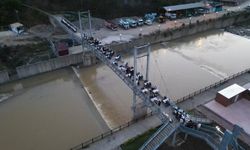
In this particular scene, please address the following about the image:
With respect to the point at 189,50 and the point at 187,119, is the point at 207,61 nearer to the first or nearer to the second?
the point at 189,50

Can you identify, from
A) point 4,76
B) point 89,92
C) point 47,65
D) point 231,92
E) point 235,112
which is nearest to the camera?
point 235,112

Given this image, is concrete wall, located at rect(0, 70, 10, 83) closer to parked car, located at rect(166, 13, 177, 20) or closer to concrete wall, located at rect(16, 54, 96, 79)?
concrete wall, located at rect(16, 54, 96, 79)

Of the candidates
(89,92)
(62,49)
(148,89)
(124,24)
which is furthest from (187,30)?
(148,89)

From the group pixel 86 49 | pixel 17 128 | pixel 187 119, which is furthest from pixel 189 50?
pixel 17 128

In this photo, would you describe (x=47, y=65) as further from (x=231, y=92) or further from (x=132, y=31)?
(x=231, y=92)

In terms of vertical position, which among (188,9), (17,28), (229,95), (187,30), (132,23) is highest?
(188,9)

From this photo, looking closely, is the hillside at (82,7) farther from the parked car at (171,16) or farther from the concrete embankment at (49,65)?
the concrete embankment at (49,65)
